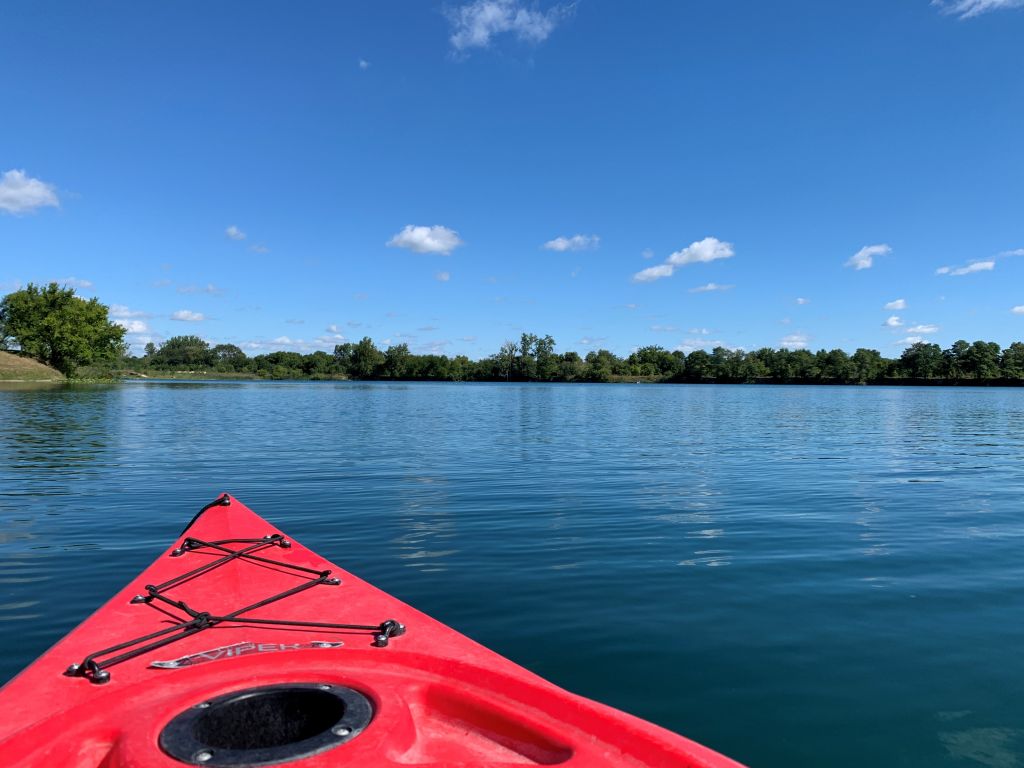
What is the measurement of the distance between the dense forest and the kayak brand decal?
538 ft

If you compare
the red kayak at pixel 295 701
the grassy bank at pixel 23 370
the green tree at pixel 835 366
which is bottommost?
the red kayak at pixel 295 701

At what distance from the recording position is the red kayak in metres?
2.45

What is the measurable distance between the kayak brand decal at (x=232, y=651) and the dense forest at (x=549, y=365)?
538 ft

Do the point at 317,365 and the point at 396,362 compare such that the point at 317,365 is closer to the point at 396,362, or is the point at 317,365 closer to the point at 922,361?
the point at 396,362

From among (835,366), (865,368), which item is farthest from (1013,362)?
(835,366)

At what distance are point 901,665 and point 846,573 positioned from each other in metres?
2.52

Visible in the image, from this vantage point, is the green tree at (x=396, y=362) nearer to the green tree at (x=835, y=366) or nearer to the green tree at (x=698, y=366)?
the green tree at (x=698, y=366)

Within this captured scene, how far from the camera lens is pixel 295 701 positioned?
295cm

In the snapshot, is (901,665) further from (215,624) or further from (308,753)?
(215,624)

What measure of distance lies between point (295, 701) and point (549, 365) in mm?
169282

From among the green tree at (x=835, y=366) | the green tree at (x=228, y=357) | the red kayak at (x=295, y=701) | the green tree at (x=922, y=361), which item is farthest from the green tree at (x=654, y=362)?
the red kayak at (x=295, y=701)

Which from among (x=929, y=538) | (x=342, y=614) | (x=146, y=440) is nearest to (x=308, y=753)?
(x=342, y=614)

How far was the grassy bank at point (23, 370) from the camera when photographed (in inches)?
2694

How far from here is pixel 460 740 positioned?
2.81 m
